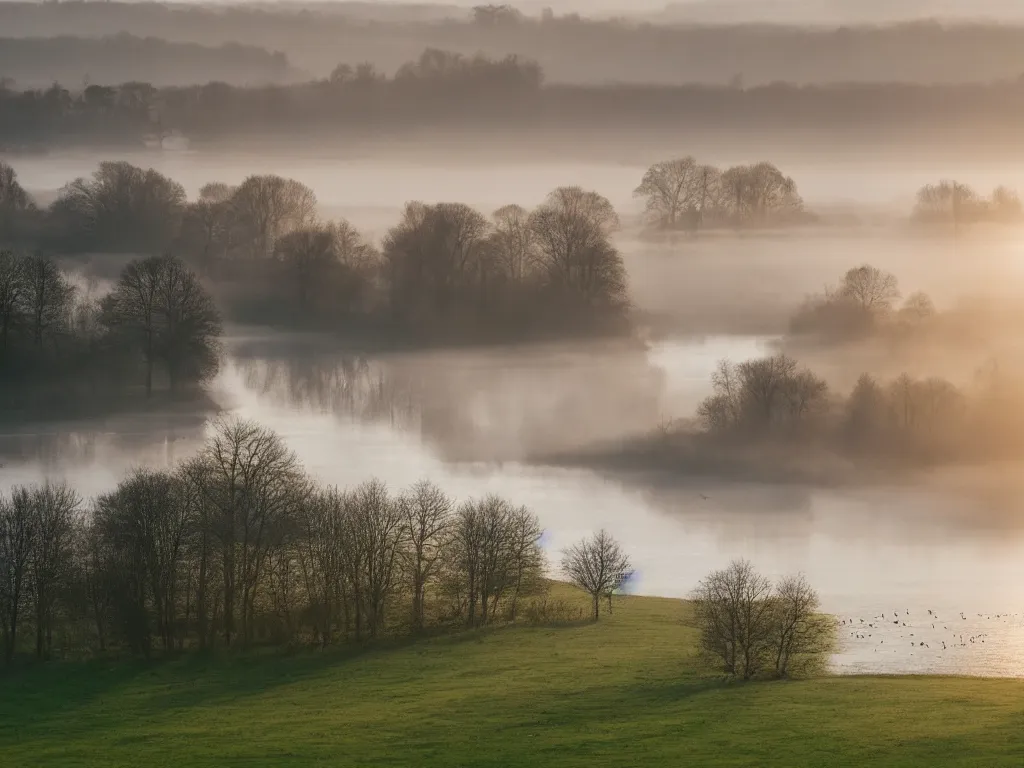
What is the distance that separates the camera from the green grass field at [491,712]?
7219cm

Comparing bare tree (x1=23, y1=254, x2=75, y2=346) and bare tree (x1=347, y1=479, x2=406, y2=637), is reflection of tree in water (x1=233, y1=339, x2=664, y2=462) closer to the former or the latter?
bare tree (x1=23, y1=254, x2=75, y2=346)

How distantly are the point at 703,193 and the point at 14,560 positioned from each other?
104071 mm

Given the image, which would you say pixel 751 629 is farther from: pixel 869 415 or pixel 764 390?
pixel 869 415

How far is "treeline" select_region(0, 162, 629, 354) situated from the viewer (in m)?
166

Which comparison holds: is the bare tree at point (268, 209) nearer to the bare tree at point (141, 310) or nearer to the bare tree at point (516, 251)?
the bare tree at point (516, 251)

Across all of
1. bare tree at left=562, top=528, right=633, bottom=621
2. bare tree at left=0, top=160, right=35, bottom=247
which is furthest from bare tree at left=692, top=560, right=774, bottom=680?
bare tree at left=0, top=160, right=35, bottom=247

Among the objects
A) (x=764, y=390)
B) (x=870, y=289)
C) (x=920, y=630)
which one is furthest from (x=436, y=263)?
(x=920, y=630)

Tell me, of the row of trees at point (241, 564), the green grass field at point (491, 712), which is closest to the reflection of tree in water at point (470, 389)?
the row of trees at point (241, 564)

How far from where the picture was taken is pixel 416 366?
6757 inches

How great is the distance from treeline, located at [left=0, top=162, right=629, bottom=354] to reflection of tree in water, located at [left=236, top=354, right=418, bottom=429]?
13.0ft

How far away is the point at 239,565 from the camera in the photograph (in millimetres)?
97375

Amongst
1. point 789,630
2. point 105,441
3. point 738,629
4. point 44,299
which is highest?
point 44,299

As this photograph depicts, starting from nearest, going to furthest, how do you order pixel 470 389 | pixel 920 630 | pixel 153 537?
pixel 153 537
pixel 920 630
pixel 470 389

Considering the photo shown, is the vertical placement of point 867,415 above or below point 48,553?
above
